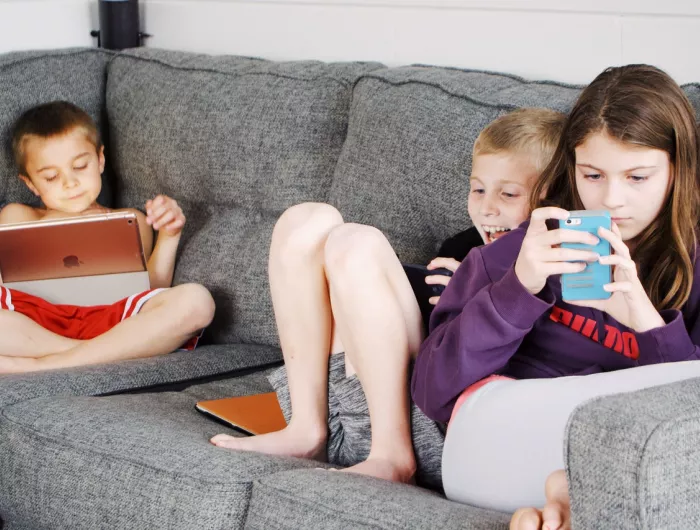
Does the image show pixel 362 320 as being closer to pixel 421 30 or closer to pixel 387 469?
pixel 387 469

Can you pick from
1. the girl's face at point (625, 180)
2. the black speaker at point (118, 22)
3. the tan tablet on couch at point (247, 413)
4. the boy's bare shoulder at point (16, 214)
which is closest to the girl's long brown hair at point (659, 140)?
the girl's face at point (625, 180)

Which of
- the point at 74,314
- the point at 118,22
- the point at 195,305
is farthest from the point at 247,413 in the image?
the point at 118,22

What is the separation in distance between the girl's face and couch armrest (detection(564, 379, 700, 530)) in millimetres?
390

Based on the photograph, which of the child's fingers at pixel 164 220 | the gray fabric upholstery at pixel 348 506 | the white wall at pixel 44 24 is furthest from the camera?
the white wall at pixel 44 24

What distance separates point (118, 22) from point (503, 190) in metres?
1.72

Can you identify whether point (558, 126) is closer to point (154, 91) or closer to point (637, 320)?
point (637, 320)

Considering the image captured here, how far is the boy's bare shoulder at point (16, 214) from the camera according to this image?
2.47 m

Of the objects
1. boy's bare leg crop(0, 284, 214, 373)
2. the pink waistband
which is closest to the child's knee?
boy's bare leg crop(0, 284, 214, 373)

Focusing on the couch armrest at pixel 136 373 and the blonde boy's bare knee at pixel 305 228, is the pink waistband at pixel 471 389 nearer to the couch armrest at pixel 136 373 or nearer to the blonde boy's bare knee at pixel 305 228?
the blonde boy's bare knee at pixel 305 228

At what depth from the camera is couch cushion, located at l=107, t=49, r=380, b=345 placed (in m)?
2.27

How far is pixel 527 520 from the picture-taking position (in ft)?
3.72

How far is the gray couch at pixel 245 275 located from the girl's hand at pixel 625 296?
0.21m

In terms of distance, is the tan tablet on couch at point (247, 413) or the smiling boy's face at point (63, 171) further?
the smiling boy's face at point (63, 171)

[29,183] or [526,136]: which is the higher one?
[526,136]
